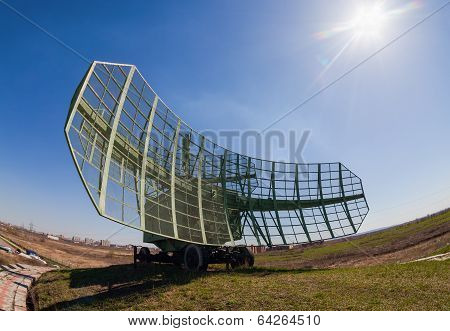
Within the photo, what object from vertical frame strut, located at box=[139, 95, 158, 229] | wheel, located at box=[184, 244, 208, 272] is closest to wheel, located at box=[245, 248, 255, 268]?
wheel, located at box=[184, 244, 208, 272]

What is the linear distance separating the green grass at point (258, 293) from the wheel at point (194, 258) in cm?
218

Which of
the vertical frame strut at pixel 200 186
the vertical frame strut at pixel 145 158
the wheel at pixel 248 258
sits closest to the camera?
the vertical frame strut at pixel 145 158

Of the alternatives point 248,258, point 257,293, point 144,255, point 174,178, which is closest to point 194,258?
point 144,255

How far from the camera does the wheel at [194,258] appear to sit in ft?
64.6

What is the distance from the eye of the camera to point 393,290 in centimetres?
1128

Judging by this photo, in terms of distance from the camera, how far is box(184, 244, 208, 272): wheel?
64.6ft

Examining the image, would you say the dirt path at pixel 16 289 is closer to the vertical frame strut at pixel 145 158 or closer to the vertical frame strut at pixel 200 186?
the vertical frame strut at pixel 145 158

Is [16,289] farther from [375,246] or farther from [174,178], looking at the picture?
[375,246]

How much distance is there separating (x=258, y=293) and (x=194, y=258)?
28.5ft

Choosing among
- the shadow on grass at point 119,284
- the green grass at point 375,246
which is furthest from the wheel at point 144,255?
the green grass at point 375,246

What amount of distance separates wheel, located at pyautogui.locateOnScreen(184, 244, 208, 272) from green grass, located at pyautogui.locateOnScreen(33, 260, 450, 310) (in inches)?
86.0
